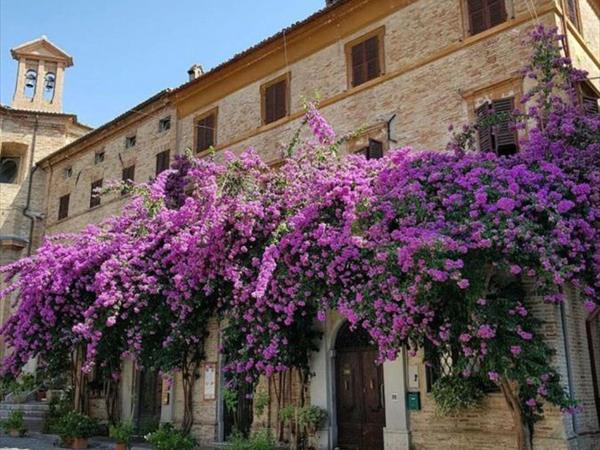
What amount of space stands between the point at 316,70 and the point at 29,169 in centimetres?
1635

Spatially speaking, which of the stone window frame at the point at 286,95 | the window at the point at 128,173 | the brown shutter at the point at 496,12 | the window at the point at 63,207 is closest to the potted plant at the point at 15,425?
the window at the point at 128,173

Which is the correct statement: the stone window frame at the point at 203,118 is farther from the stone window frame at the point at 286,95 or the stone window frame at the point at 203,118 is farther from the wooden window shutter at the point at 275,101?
the wooden window shutter at the point at 275,101

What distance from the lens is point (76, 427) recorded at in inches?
603

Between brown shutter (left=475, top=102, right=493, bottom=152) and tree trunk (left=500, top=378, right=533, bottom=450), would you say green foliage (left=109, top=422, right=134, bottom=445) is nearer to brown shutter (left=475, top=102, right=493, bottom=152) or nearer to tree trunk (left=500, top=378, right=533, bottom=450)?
tree trunk (left=500, top=378, right=533, bottom=450)

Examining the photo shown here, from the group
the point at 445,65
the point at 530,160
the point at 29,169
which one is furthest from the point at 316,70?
the point at 29,169

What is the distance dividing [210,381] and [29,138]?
17.0 metres

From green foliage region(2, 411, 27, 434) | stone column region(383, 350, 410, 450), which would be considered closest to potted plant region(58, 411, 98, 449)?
green foliage region(2, 411, 27, 434)

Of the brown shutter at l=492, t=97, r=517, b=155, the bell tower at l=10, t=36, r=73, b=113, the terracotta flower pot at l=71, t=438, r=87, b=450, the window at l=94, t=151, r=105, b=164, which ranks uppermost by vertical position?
the bell tower at l=10, t=36, r=73, b=113

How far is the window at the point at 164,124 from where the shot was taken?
20.5 m

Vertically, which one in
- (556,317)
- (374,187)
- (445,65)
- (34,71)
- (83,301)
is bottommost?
(556,317)

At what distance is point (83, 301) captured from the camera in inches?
621

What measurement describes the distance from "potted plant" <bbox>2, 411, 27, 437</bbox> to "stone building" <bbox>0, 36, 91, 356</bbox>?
8.26m

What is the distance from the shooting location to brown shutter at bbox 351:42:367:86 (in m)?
15.0

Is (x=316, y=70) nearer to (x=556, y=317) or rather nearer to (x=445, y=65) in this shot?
(x=445, y=65)
